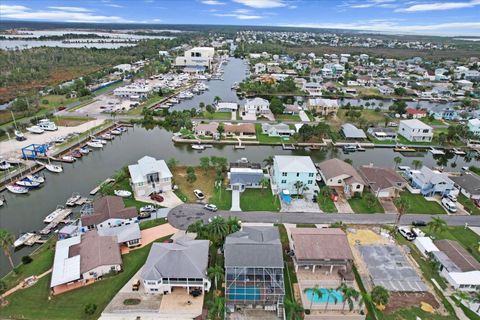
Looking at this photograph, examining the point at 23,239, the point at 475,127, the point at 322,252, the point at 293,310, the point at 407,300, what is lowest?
the point at 23,239

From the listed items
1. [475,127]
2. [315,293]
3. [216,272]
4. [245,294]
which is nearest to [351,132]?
[475,127]

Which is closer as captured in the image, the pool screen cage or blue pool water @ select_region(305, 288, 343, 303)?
the pool screen cage

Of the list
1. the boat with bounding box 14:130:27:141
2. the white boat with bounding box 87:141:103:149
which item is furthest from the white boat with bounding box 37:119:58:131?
the white boat with bounding box 87:141:103:149

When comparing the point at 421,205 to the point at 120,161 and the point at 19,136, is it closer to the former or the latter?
the point at 120,161

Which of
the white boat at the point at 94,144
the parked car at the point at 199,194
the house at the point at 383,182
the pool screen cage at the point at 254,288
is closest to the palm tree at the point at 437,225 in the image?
the house at the point at 383,182

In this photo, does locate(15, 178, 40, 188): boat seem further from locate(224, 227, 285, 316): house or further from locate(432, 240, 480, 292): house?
locate(432, 240, 480, 292): house
